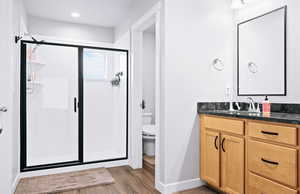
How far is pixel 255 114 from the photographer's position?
1.97m

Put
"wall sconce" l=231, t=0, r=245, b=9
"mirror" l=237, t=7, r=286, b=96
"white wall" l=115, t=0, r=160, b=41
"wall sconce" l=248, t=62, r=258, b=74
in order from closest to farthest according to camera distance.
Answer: "mirror" l=237, t=7, r=286, b=96 < "wall sconce" l=248, t=62, r=258, b=74 < "wall sconce" l=231, t=0, r=245, b=9 < "white wall" l=115, t=0, r=160, b=41

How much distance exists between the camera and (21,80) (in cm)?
274

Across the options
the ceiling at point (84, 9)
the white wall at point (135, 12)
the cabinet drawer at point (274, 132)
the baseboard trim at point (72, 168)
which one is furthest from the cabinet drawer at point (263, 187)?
the ceiling at point (84, 9)

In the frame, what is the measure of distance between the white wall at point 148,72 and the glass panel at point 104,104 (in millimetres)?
1223

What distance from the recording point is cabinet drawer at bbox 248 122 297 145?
1476 millimetres

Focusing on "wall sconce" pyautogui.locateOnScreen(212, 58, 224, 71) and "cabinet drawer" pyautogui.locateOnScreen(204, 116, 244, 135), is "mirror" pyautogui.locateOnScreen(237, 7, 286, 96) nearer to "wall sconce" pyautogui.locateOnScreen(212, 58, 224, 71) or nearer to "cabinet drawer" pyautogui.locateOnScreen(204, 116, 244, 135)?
"wall sconce" pyautogui.locateOnScreen(212, 58, 224, 71)

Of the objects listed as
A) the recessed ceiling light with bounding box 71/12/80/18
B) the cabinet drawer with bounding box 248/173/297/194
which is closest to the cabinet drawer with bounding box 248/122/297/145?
the cabinet drawer with bounding box 248/173/297/194

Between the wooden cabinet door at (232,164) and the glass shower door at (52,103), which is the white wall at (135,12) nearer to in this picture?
the glass shower door at (52,103)

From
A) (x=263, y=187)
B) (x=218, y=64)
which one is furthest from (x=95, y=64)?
(x=263, y=187)

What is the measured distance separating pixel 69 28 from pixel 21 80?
210 centimetres

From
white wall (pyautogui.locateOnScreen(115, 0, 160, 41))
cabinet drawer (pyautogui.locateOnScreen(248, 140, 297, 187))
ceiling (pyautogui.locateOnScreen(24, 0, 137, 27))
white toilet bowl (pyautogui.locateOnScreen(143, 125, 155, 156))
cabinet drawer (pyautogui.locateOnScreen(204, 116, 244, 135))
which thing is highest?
ceiling (pyautogui.locateOnScreen(24, 0, 137, 27))

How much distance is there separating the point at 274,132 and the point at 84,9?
11.7 ft

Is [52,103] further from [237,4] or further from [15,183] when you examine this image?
[237,4]

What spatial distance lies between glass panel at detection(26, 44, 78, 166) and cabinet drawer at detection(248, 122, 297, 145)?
2.55 metres
